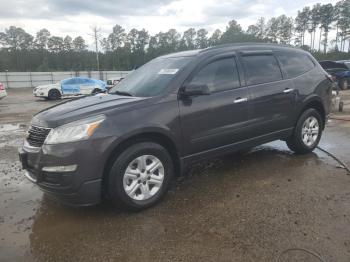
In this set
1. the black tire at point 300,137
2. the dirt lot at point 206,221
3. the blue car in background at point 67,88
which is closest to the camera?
the dirt lot at point 206,221

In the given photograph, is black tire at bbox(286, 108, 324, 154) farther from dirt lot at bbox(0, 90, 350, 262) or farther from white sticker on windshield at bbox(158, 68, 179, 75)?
white sticker on windshield at bbox(158, 68, 179, 75)

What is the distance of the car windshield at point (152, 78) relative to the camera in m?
4.17

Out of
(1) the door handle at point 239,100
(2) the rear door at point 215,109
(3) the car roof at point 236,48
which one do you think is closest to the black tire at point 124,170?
(2) the rear door at point 215,109

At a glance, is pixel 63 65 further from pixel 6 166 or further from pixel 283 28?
pixel 6 166

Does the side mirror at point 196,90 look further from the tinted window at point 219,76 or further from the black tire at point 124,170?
the black tire at point 124,170

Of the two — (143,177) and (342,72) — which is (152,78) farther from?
(342,72)

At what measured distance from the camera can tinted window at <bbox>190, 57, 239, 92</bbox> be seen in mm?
4312

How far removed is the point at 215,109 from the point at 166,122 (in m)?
0.78

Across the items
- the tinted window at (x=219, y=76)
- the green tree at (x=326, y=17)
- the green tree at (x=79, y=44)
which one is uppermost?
the green tree at (x=326, y=17)

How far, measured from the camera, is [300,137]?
5492mm

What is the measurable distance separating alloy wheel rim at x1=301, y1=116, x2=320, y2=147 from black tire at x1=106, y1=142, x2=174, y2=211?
281cm

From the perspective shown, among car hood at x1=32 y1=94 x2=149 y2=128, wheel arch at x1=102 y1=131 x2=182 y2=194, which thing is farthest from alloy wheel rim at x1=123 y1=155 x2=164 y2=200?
car hood at x1=32 y1=94 x2=149 y2=128

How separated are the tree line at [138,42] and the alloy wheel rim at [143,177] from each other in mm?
55664

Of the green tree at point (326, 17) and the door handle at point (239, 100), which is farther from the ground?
the green tree at point (326, 17)
